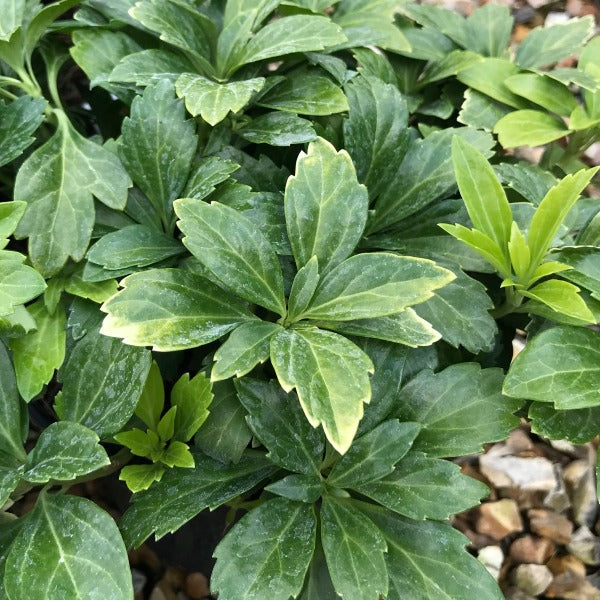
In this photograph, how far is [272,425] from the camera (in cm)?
77

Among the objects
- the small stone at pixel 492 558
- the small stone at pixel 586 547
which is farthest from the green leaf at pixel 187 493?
the small stone at pixel 586 547

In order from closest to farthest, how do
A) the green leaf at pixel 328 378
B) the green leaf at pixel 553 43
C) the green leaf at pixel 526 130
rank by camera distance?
the green leaf at pixel 328 378 → the green leaf at pixel 526 130 → the green leaf at pixel 553 43

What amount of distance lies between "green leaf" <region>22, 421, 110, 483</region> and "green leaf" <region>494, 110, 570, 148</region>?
77 centimetres

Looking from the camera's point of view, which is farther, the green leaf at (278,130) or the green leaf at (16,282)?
the green leaf at (278,130)

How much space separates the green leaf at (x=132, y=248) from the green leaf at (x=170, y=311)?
0.28 ft

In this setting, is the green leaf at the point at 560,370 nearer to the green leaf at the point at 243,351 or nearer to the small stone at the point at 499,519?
the green leaf at the point at 243,351

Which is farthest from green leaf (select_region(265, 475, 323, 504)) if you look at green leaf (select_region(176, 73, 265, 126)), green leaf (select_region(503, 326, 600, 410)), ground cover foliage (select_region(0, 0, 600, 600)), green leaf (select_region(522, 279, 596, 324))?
green leaf (select_region(176, 73, 265, 126))

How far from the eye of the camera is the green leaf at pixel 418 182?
3.01 feet

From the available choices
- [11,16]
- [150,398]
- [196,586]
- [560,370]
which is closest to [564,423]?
[560,370]

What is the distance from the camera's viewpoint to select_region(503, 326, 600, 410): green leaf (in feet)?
2.48

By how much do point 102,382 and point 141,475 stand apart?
124mm

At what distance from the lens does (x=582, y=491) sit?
1354 millimetres

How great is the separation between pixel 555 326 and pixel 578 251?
0.11 metres

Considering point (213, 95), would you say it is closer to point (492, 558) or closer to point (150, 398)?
point (150, 398)
